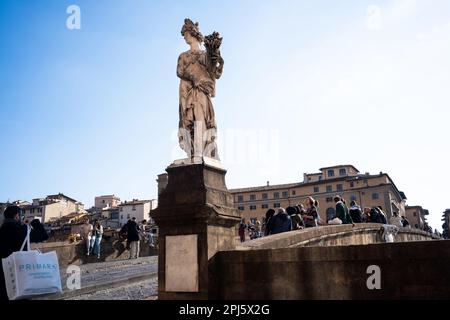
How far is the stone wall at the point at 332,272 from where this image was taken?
4.36m

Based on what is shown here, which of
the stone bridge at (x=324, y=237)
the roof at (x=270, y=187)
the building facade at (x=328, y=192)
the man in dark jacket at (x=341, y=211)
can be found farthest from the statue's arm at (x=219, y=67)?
the roof at (x=270, y=187)

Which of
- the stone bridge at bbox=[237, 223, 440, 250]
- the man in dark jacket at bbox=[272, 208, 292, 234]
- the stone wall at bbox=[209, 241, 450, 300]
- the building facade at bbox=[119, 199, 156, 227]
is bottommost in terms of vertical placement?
the stone wall at bbox=[209, 241, 450, 300]

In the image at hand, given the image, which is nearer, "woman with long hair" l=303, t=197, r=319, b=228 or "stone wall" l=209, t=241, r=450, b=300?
"stone wall" l=209, t=241, r=450, b=300

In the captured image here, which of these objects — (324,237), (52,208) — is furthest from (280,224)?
(52,208)

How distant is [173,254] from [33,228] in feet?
7.24

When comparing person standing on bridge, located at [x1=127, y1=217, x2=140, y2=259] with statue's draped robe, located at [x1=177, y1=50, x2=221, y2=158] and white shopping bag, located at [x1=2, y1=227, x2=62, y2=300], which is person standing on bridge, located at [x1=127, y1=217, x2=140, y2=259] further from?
white shopping bag, located at [x1=2, y1=227, x2=62, y2=300]

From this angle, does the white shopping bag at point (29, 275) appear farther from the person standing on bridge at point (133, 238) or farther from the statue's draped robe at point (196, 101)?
the person standing on bridge at point (133, 238)

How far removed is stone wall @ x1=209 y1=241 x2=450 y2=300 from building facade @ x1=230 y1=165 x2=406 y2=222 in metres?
69.5

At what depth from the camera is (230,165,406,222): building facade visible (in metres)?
78.1

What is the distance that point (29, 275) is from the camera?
543cm

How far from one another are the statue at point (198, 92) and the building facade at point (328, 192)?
68708 millimetres

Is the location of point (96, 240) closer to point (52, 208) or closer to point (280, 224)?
point (280, 224)

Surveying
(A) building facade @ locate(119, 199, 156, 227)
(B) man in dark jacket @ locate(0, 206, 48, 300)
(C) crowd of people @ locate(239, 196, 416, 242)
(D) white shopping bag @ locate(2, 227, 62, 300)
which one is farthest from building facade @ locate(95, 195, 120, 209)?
(D) white shopping bag @ locate(2, 227, 62, 300)

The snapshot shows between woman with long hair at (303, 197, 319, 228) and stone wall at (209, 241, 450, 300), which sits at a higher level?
woman with long hair at (303, 197, 319, 228)
